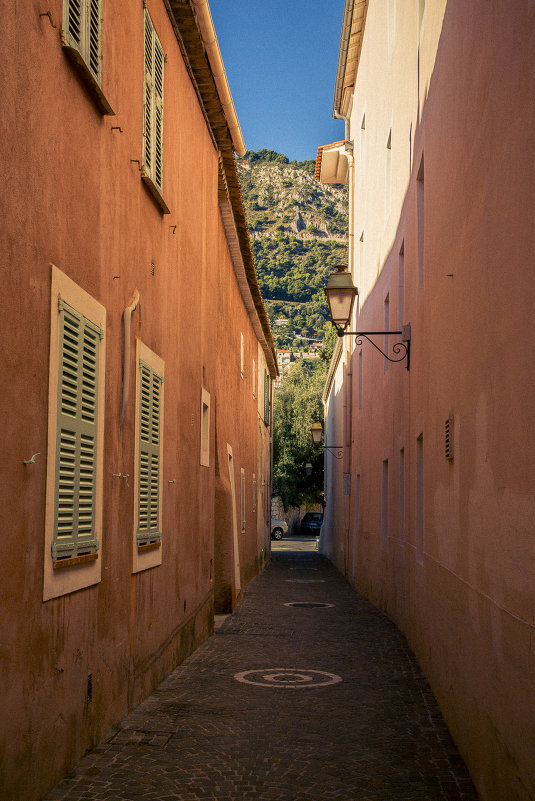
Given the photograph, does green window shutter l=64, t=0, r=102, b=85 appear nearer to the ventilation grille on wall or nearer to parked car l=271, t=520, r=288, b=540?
the ventilation grille on wall

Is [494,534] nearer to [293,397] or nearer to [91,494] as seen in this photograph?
[91,494]

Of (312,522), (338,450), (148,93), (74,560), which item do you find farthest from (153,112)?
(312,522)

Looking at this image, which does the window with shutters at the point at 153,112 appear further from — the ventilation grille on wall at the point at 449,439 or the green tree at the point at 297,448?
the green tree at the point at 297,448

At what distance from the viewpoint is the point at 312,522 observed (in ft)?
194

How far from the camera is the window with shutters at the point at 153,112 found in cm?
856

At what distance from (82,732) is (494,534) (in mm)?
3039

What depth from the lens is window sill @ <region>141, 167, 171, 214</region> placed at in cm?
836

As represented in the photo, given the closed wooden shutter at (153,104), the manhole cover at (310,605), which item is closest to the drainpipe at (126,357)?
the closed wooden shutter at (153,104)

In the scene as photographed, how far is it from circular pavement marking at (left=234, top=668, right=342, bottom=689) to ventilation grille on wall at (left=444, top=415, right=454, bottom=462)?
311cm

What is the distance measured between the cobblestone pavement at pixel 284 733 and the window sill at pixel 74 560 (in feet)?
4.27

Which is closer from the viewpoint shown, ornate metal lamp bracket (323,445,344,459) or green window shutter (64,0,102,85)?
green window shutter (64,0,102,85)

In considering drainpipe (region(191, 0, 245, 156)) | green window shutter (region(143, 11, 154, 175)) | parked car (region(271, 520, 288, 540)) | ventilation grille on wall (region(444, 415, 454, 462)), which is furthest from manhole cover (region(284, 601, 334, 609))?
parked car (region(271, 520, 288, 540))

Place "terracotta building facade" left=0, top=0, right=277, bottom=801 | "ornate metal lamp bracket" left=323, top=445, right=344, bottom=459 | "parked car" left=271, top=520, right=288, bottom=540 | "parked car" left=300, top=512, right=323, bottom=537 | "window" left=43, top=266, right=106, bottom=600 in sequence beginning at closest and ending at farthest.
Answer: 1. "terracotta building facade" left=0, top=0, right=277, bottom=801
2. "window" left=43, top=266, right=106, bottom=600
3. "ornate metal lamp bracket" left=323, top=445, right=344, bottom=459
4. "parked car" left=271, top=520, right=288, bottom=540
5. "parked car" left=300, top=512, right=323, bottom=537

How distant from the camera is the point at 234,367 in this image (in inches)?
755
